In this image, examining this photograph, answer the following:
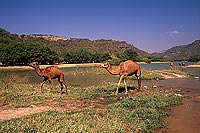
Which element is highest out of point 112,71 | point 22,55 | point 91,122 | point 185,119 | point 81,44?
point 81,44

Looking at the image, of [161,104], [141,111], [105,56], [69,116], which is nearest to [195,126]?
[141,111]

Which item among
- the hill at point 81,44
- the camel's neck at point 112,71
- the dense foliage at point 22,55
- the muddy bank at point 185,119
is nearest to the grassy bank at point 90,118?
the muddy bank at point 185,119

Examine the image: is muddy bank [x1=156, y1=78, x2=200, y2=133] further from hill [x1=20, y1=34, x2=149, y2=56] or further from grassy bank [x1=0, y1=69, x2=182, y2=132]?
hill [x1=20, y1=34, x2=149, y2=56]

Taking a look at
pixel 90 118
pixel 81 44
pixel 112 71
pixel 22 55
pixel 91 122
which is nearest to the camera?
pixel 91 122

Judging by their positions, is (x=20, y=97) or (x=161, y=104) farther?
(x=20, y=97)

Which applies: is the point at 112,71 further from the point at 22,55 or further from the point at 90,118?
the point at 22,55

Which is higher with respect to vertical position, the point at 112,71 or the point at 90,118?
the point at 112,71

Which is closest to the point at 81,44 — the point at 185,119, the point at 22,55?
the point at 22,55

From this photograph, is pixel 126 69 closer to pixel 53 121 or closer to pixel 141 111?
pixel 141 111

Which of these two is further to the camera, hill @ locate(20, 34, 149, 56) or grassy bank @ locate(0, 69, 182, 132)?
hill @ locate(20, 34, 149, 56)

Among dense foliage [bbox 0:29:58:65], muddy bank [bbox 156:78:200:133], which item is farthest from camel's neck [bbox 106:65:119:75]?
dense foliage [bbox 0:29:58:65]

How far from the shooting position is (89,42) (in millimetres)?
169250

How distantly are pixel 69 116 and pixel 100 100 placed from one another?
480cm

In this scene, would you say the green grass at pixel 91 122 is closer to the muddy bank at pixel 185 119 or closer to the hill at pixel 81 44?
the muddy bank at pixel 185 119
